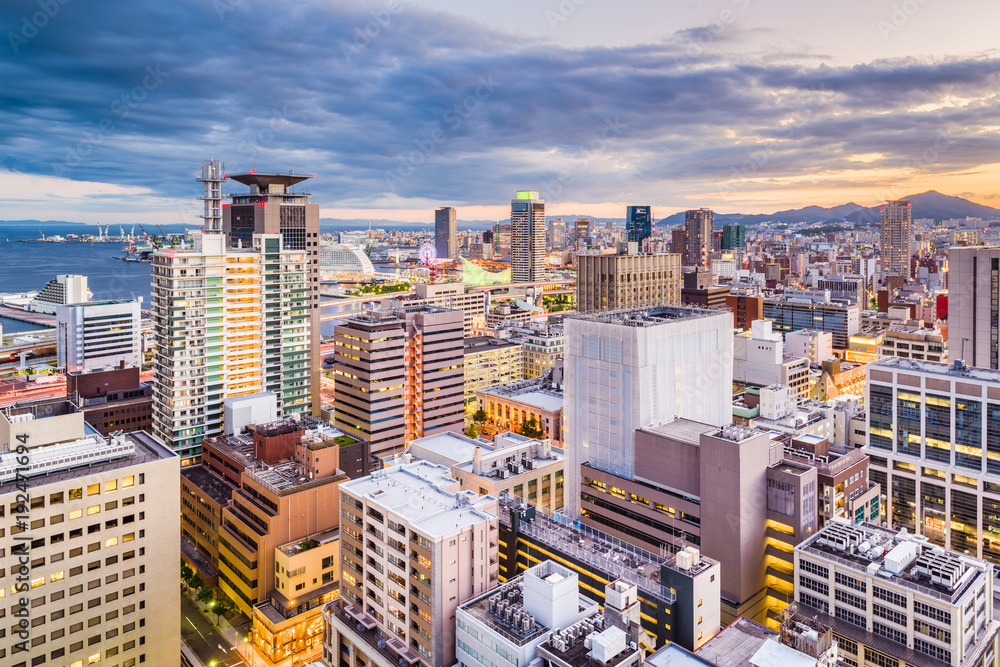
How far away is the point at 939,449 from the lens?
41031 mm

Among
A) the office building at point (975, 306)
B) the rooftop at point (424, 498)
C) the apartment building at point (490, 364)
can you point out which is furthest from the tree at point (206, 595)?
the office building at point (975, 306)

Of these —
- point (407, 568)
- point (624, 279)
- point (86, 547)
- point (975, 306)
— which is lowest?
point (407, 568)

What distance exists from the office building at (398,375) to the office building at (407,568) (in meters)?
25.9

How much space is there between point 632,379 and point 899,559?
14.9 m

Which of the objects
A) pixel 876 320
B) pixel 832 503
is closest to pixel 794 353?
pixel 876 320

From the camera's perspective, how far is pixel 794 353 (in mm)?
88000

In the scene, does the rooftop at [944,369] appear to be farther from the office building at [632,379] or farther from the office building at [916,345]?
the office building at [916,345]

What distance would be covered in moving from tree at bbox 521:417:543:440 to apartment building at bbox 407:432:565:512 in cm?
1409

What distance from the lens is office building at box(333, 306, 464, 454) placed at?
182ft

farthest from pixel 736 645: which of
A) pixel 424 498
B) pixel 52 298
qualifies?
pixel 52 298

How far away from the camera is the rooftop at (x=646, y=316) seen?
37.5 meters

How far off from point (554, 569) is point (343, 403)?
127 feet

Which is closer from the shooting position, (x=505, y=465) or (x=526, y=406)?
(x=505, y=465)

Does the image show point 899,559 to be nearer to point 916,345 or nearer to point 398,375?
→ point 398,375
